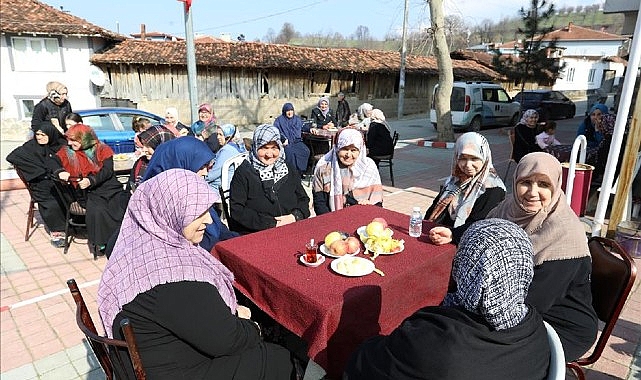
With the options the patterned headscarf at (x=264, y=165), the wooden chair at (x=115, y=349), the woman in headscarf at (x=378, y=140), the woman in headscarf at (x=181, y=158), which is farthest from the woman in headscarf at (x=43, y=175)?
the woman in headscarf at (x=378, y=140)

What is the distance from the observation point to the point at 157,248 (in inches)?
69.1

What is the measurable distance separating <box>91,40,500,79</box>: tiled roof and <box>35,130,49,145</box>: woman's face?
1166 centimetres

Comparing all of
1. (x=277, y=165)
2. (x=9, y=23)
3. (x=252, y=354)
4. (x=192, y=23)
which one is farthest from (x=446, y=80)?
(x=9, y=23)

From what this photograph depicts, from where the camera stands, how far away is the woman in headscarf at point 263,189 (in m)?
3.41

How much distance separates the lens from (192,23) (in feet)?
21.3

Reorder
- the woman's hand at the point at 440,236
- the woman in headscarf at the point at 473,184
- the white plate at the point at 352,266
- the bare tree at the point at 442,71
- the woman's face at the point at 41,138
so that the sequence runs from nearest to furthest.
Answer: the white plate at the point at 352,266 < the woman's hand at the point at 440,236 < the woman in headscarf at the point at 473,184 < the woman's face at the point at 41,138 < the bare tree at the point at 442,71

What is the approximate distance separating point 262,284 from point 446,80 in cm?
1177

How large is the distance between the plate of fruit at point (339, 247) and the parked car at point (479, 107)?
13.0m

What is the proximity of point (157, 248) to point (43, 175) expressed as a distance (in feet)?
14.3

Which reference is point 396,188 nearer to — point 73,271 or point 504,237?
point 73,271

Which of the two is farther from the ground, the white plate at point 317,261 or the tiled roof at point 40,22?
the tiled roof at point 40,22

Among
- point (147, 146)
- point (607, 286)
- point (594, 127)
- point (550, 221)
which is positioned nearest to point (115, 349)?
point (550, 221)

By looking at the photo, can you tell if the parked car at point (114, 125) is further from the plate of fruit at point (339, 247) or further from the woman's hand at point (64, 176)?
the plate of fruit at point (339, 247)

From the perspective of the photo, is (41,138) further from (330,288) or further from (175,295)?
(330,288)
